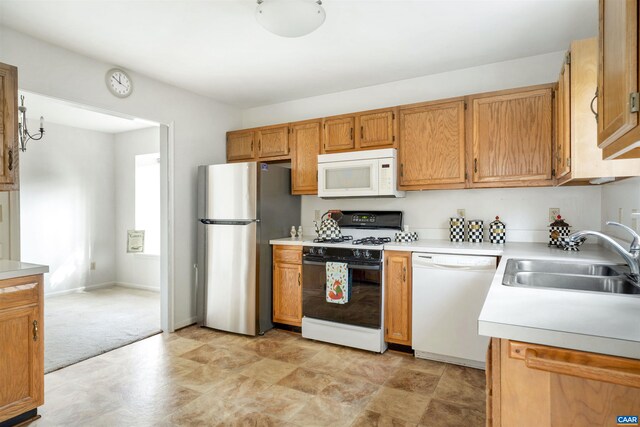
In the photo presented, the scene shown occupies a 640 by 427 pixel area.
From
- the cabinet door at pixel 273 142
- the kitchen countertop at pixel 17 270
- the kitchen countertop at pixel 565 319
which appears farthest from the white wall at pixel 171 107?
the kitchen countertop at pixel 565 319

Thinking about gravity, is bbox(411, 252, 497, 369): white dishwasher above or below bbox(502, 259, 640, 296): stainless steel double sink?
below

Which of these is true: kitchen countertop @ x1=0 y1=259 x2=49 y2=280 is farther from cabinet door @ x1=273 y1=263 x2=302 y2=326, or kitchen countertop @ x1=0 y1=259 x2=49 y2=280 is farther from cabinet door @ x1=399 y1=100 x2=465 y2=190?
cabinet door @ x1=399 y1=100 x2=465 y2=190

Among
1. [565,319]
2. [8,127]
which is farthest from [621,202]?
[8,127]

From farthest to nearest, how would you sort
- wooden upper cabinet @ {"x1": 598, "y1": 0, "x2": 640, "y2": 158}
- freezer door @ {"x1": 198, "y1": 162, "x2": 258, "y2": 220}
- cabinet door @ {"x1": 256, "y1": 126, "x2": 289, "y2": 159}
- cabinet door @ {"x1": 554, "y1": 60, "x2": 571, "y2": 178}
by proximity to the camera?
1. cabinet door @ {"x1": 256, "y1": 126, "x2": 289, "y2": 159}
2. freezer door @ {"x1": 198, "y1": 162, "x2": 258, "y2": 220}
3. cabinet door @ {"x1": 554, "y1": 60, "x2": 571, "y2": 178}
4. wooden upper cabinet @ {"x1": 598, "y1": 0, "x2": 640, "y2": 158}

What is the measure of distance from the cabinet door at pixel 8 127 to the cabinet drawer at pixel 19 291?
1.97 feet

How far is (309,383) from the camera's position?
2447 mm

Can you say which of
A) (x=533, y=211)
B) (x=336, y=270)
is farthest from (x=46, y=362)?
(x=533, y=211)

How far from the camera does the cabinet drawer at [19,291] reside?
74.6 inches

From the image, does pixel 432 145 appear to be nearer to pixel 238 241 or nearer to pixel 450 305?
pixel 450 305

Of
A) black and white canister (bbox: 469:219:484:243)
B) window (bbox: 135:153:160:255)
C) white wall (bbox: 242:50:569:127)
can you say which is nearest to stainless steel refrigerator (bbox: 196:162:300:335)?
white wall (bbox: 242:50:569:127)

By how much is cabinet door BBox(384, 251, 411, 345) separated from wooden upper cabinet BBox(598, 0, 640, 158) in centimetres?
186

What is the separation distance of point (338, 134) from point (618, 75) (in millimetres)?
2627

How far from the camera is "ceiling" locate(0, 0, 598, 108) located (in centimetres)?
222

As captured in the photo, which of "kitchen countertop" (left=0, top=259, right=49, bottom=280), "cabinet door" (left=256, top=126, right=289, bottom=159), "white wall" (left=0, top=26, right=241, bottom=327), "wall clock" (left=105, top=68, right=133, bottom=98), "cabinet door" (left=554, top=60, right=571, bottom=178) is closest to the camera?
"kitchen countertop" (left=0, top=259, right=49, bottom=280)
